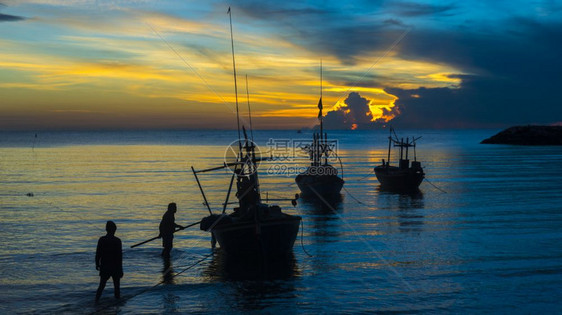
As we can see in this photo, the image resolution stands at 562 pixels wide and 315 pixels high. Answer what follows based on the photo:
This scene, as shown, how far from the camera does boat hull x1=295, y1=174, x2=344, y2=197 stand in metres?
39.9

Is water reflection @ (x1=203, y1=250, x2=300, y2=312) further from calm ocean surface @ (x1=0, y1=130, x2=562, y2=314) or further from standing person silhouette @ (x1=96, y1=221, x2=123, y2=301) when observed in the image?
standing person silhouette @ (x1=96, y1=221, x2=123, y2=301)

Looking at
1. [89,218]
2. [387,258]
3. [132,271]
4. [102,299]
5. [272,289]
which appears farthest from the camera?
[89,218]

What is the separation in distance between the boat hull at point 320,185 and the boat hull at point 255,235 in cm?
1999

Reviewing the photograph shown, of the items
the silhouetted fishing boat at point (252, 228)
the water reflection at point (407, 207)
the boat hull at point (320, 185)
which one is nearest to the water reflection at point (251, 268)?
the silhouetted fishing boat at point (252, 228)

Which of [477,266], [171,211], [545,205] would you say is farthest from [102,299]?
[545,205]

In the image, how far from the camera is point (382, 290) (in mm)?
15352

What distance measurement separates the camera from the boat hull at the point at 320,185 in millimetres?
39938

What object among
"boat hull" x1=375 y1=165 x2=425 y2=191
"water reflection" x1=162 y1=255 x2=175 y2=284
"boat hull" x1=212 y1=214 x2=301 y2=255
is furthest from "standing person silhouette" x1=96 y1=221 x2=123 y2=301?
"boat hull" x1=375 y1=165 x2=425 y2=191

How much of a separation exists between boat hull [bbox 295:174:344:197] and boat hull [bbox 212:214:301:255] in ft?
65.6

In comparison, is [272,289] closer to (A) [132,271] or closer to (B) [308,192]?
(A) [132,271]

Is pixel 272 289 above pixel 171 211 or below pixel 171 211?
below

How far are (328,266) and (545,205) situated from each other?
22086mm

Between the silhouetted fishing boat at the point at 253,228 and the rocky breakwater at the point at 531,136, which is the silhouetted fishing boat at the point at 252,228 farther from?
the rocky breakwater at the point at 531,136

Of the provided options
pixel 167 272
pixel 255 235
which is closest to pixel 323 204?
pixel 255 235
